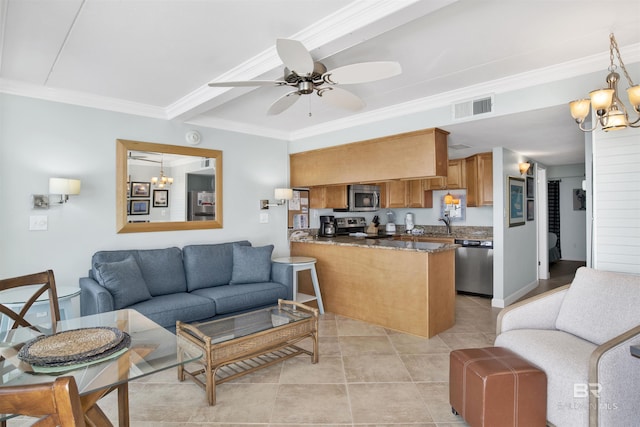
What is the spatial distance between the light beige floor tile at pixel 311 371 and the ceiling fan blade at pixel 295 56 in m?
2.17

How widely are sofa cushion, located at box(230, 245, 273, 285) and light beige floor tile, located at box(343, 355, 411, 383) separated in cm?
140

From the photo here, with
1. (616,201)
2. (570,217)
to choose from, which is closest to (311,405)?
(616,201)

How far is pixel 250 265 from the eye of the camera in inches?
154

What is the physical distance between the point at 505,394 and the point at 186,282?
305cm

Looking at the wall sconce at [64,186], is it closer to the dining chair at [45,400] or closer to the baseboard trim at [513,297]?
the dining chair at [45,400]

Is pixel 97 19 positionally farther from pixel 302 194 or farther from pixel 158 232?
pixel 302 194

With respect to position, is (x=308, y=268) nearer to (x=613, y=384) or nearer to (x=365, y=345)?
(x=365, y=345)

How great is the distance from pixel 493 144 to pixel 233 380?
3987 mm

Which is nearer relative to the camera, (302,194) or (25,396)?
(25,396)

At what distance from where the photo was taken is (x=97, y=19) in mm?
2031

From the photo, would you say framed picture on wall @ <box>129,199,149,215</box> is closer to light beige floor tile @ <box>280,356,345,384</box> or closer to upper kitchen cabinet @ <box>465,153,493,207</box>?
light beige floor tile @ <box>280,356,345,384</box>

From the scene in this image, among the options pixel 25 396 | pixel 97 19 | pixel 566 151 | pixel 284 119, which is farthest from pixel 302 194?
pixel 25 396

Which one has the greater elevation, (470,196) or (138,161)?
(138,161)

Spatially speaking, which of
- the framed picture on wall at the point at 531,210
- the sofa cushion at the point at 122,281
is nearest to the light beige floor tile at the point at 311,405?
the sofa cushion at the point at 122,281
